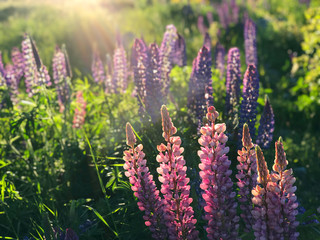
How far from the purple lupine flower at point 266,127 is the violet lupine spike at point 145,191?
1.50 m

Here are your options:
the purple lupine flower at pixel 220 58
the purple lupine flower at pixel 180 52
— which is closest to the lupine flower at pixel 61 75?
the purple lupine flower at pixel 180 52

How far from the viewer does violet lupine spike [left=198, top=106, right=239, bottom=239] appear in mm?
1728

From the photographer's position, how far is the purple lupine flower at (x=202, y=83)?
3322 millimetres

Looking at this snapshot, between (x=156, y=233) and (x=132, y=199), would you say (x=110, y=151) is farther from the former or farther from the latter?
(x=156, y=233)

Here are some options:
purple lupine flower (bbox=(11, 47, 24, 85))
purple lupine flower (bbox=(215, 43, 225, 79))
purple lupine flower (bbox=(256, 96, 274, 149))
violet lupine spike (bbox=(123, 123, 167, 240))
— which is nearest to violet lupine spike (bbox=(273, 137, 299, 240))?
violet lupine spike (bbox=(123, 123, 167, 240))

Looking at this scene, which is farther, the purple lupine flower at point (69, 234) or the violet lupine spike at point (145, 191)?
the violet lupine spike at point (145, 191)

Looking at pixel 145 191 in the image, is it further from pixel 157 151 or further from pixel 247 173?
pixel 157 151

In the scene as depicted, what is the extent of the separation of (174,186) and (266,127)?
161cm

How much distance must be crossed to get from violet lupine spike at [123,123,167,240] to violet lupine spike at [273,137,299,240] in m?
0.65

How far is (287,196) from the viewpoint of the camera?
171 cm

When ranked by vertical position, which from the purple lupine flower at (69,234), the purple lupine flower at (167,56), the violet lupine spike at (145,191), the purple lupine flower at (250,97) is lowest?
the purple lupine flower at (69,234)

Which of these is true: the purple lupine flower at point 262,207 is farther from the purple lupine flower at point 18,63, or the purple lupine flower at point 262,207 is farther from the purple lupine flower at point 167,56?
the purple lupine flower at point 18,63

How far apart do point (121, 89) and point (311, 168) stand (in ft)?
8.28

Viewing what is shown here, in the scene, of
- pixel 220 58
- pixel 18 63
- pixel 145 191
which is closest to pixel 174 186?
pixel 145 191
